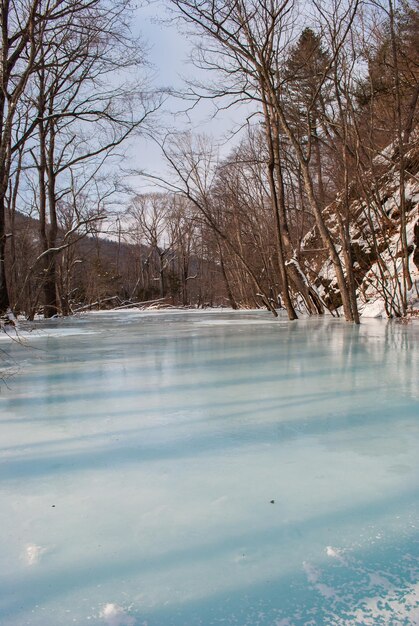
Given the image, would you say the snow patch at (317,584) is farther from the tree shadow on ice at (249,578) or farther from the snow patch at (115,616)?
the snow patch at (115,616)

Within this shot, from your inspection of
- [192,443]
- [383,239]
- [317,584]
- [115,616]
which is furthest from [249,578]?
[383,239]

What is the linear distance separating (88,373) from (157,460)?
2.11 metres

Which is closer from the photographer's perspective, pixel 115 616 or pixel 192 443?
pixel 115 616

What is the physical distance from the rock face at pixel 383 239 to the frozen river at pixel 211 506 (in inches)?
277

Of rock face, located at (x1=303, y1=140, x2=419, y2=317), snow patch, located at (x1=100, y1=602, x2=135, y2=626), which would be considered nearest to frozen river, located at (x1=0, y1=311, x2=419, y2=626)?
snow patch, located at (x1=100, y1=602, x2=135, y2=626)

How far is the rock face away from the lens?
9.16 metres

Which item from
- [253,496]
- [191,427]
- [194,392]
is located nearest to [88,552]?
[253,496]

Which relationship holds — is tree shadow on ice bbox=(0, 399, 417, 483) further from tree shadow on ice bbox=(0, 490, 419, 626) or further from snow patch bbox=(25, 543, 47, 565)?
tree shadow on ice bbox=(0, 490, 419, 626)

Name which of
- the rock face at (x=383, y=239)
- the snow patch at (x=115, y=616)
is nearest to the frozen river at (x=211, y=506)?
the snow patch at (x=115, y=616)

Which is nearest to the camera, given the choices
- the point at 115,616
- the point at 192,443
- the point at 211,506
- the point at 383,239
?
the point at 115,616

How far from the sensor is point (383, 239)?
10523 mm

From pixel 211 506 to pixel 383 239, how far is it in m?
10.3

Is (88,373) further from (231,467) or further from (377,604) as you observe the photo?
(377,604)

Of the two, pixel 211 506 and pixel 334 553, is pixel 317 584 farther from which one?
pixel 211 506
